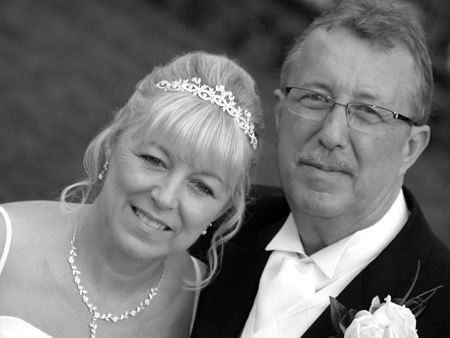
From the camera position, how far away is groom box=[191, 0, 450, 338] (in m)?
3.65

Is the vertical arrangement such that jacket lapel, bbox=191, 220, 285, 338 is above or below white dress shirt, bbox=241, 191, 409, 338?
below

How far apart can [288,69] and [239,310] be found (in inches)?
50.1

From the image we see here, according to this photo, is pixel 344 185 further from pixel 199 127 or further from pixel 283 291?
pixel 199 127

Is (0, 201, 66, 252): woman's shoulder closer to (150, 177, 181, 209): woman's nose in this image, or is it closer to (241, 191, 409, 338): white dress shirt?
(150, 177, 181, 209): woman's nose

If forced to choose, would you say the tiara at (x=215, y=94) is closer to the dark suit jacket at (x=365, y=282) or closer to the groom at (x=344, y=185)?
the groom at (x=344, y=185)

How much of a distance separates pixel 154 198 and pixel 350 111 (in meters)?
1.02

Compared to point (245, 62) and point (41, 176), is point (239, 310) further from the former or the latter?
point (245, 62)

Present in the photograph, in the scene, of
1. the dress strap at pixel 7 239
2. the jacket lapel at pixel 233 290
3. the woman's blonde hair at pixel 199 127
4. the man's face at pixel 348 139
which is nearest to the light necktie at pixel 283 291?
the jacket lapel at pixel 233 290

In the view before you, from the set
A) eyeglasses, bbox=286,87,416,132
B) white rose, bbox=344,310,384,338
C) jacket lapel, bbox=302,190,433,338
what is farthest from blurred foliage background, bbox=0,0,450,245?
white rose, bbox=344,310,384,338

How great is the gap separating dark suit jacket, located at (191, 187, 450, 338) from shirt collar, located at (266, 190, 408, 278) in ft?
0.31

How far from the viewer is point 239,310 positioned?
151 inches

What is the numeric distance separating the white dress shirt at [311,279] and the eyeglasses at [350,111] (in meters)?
0.44

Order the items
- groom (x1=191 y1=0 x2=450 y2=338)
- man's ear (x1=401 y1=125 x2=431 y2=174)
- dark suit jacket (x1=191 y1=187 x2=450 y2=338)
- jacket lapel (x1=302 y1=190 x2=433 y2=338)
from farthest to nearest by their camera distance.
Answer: man's ear (x1=401 y1=125 x2=431 y2=174) < groom (x1=191 y1=0 x2=450 y2=338) < jacket lapel (x1=302 y1=190 x2=433 y2=338) < dark suit jacket (x1=191 y1=187 x2=450 y2=338)

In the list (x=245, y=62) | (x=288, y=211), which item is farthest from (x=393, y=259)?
(x=245, y=62)
